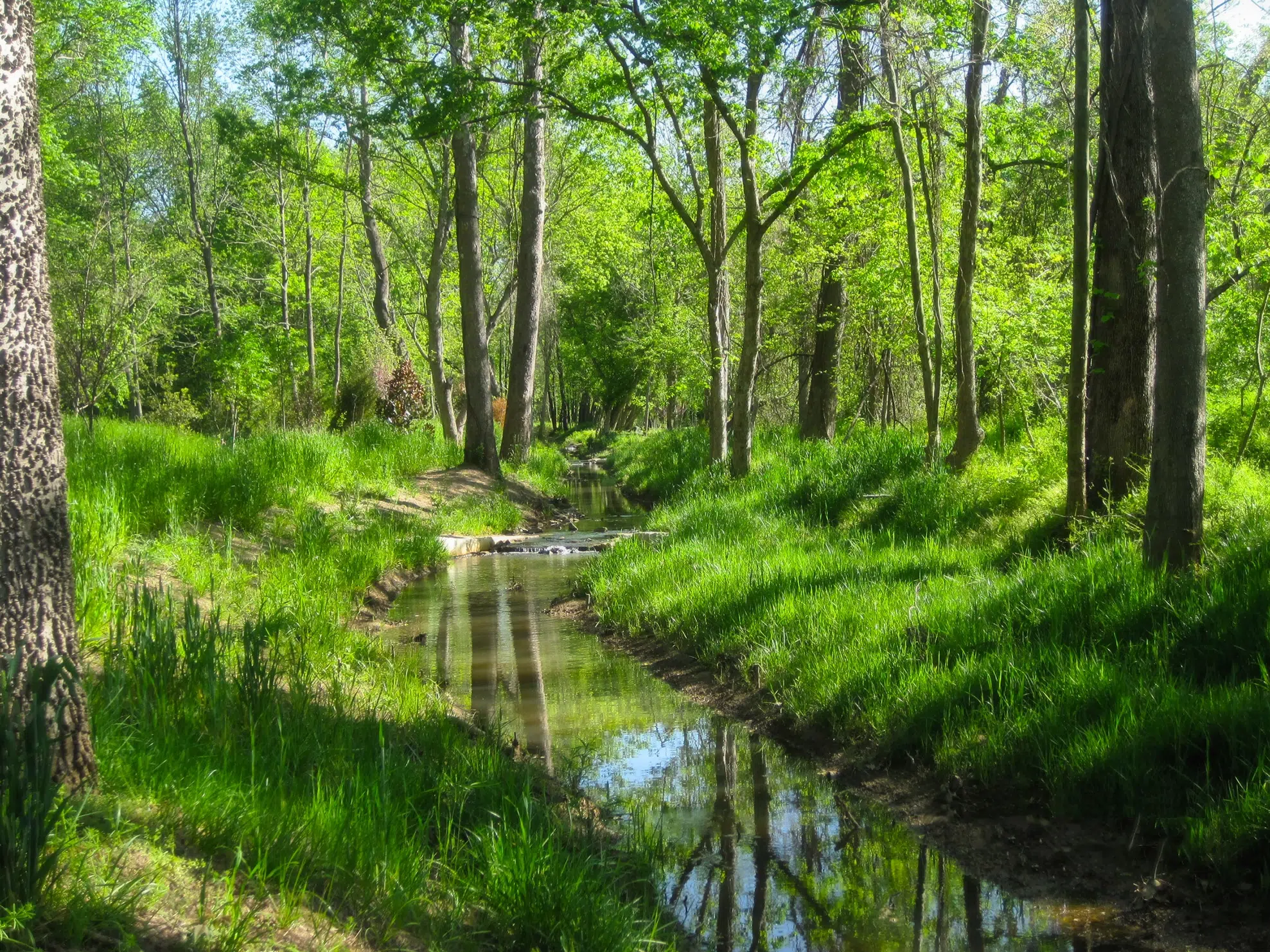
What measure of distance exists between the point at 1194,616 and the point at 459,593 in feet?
24.3

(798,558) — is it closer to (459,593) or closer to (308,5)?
(459,593)

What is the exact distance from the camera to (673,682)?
7387 millimetres

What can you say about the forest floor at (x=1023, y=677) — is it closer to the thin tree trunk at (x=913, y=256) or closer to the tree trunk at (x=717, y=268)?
the thin tree trunk at (x=913, y=256)

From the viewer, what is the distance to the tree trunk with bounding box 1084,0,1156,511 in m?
7.59

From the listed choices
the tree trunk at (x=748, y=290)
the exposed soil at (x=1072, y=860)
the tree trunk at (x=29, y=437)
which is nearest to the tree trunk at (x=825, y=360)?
the tree trunk at (x=748, y=290)

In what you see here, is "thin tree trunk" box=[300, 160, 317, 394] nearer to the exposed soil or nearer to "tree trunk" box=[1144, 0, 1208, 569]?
"tree trunk" box=[1144, 0, 1208, 569]

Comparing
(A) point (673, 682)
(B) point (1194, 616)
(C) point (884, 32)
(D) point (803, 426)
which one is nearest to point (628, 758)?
(A) point (673, 682)

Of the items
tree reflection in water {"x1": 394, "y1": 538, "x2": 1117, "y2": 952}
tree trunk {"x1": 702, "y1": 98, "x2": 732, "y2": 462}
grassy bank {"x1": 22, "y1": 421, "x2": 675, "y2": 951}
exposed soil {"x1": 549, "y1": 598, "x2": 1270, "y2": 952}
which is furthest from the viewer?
tree trunk {"x1": 702, "y1": 98, "x2": 732, "y2": 462}

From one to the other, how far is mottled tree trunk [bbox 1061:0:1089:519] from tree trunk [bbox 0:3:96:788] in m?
6.45

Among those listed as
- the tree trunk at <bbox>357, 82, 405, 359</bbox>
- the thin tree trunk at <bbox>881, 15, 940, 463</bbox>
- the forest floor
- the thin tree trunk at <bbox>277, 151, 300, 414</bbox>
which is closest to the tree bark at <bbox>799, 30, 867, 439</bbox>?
the thin tree trunk at <bbox>881, 15, 940, 463</bbox>

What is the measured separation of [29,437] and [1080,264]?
672 cm

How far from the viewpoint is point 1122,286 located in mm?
7852

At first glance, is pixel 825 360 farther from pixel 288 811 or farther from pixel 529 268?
pixel 288 811

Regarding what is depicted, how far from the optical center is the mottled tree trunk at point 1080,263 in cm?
709
